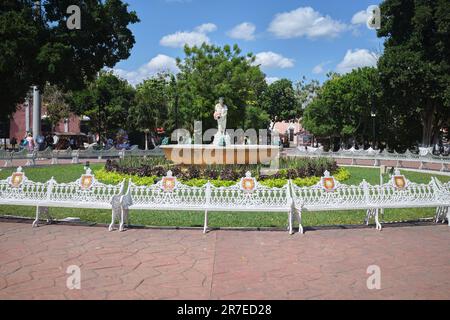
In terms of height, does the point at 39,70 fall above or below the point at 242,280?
above

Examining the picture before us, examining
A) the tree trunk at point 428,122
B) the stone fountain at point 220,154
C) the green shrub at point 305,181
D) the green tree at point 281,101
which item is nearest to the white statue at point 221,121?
the stone fountain at point 220,154

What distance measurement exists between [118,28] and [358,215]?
19862 millimetres

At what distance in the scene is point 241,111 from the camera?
38406 millimetres

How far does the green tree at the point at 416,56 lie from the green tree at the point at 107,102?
88.1 ft

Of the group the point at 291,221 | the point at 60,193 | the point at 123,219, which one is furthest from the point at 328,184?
the point at 60,193

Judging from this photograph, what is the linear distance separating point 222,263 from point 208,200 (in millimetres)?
2185

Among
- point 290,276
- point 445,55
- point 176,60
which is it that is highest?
point 176,60

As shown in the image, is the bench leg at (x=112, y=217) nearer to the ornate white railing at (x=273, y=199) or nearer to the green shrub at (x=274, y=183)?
the ornate white railing at (x=273, y=199)

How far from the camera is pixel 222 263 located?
5.46 metres

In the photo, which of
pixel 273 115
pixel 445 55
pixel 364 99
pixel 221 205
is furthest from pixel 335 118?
pixel 221 205

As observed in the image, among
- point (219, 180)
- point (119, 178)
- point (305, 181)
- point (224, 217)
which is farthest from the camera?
point (119, 178)

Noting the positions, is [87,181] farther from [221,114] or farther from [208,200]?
[221,114]

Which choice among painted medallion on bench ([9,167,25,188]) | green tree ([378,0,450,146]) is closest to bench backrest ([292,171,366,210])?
painted medallion on bench ([9,167,25,188])

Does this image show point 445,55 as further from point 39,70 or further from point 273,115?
point 273,115
